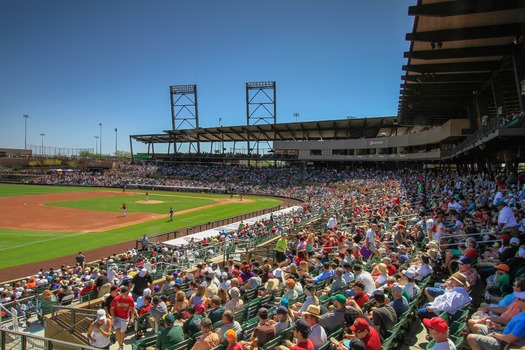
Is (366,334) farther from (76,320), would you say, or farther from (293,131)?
(293,131)

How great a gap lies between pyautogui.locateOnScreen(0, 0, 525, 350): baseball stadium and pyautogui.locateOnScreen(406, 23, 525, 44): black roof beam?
6cm

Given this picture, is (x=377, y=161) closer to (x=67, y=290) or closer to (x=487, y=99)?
(x=487, y=99)

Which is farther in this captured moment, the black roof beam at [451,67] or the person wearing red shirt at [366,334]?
the black roof beam at [451,67]

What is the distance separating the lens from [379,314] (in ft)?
17.4

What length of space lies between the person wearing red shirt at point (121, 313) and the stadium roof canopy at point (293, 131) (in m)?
53.8

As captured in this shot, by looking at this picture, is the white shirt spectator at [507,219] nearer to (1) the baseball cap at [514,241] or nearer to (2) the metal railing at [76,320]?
(1) the baseball cap at [514,241]

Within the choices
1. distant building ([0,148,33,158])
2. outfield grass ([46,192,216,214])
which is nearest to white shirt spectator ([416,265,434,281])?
outfield grass ([46,192,216,214])

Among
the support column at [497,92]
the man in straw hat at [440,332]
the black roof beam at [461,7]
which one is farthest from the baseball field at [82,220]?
the support column at [497,92]

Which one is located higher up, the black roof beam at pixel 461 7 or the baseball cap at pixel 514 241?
the black roof beam at pixel 461 7

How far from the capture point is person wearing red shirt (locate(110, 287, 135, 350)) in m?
7.29

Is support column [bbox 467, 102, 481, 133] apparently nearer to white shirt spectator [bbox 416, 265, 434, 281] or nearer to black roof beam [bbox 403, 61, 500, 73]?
black roof beam [bbox 403, 61, 500, 73]

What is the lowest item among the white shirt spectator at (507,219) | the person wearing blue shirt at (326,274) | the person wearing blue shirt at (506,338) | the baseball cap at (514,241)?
the person wearing blue shirt at (326,274)

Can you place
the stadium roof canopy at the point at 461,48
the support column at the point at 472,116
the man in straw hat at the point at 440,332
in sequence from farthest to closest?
the support column at the point at 472,116 → the stadium roof canopy at the point at 461,48 → the man in straw hat at the point at 440,332

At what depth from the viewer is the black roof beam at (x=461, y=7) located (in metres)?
12.0
